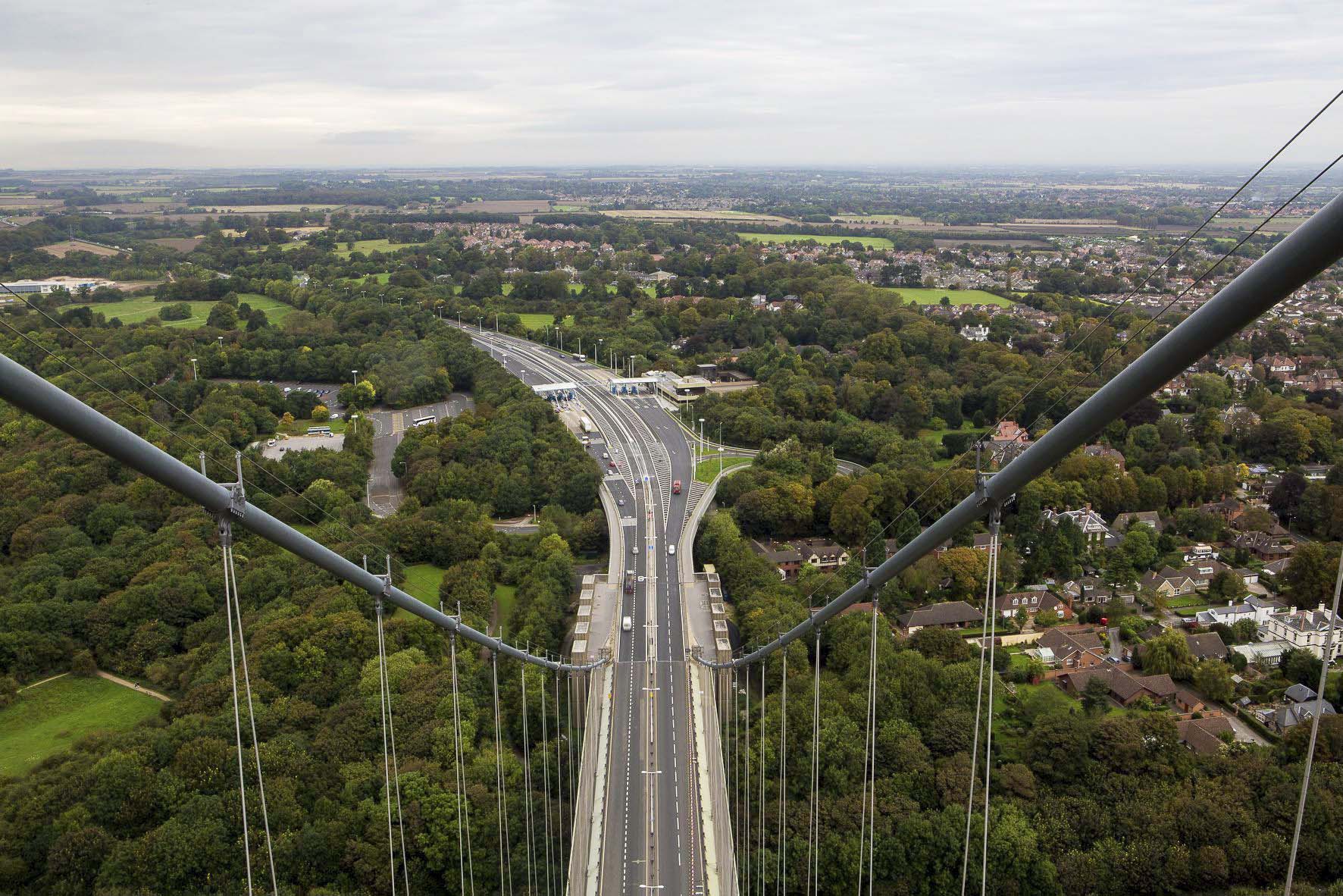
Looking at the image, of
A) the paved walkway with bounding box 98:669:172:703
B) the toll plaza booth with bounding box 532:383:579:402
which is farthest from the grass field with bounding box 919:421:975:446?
the paved walkway with bounding box 98:669:172:703

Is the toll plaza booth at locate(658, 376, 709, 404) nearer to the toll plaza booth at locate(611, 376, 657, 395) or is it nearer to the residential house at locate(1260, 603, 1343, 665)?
the toll plaza booth at locate(611, 376, 657, 395)

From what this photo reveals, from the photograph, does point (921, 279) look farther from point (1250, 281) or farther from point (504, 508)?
point (1250, 281)

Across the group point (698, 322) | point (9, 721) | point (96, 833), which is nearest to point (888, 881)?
point (96, 833)

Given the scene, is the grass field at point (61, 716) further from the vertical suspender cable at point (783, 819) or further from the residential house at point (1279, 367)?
the residential house at point (1279, 367)

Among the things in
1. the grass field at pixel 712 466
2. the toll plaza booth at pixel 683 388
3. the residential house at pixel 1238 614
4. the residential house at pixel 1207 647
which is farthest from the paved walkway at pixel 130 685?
the toll plaza booth at pixel 683 388

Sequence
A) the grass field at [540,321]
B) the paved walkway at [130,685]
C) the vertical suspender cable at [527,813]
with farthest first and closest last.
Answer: the grass field at [540,321] < the paved walkway at [130,685] < the vertical suspender cable at [527,813]
